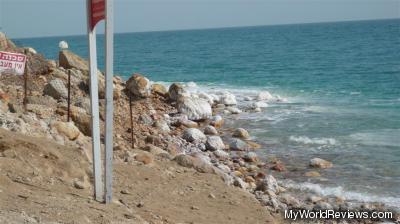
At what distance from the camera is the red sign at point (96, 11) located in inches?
228

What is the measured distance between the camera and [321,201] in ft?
35.7

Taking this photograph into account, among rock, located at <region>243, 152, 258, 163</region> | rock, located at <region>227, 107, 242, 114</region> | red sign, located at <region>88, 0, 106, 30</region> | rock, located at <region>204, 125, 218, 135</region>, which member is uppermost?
red sign, located at <region>88, 0, 106, 30</region>

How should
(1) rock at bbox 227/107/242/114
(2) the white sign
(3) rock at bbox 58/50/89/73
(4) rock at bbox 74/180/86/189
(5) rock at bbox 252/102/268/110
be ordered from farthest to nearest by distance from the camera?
1. (5) rock at bbox 252/102/268/110
2. (1) rock at bbox 227/107/242/114
3. (3) rock at bbox 58/50/89/73
4. (2) the white sign
5. (4) rock at bbox 74/180/86/189

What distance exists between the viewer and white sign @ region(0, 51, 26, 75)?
957 cm

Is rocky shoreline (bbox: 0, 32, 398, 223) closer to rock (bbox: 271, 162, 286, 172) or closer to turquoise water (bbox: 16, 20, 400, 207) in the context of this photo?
rock (bbox: 271, 162, 286, 172)

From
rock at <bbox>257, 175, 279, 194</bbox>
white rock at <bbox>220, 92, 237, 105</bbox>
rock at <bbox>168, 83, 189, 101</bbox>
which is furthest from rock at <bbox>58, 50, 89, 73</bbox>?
rock at <bbox>257, 175, 279, 194</bbox>

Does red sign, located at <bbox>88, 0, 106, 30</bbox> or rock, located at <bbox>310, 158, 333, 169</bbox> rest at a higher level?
red sign, located at <bbox>88, 0, 106, 30</bbox>

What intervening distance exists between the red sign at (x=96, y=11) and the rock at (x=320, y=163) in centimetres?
900

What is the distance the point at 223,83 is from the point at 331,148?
20.6 metres

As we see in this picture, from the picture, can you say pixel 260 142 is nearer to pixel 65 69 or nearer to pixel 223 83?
pixel 65 69

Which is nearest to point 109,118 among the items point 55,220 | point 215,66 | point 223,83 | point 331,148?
point 55,220

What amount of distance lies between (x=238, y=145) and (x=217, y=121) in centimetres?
380

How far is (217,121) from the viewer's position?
19.1 m

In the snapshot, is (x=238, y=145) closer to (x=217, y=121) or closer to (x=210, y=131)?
(x=210, y=131)
